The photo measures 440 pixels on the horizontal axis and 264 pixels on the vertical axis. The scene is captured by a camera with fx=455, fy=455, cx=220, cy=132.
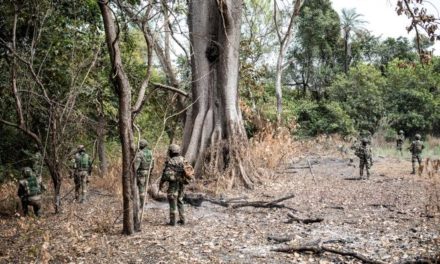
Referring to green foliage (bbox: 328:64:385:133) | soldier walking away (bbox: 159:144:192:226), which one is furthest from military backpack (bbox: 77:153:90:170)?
green foliage (bbox: 328:64:385:133)

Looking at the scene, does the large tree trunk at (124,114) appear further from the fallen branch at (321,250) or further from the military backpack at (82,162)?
the military backpack at (82,162)

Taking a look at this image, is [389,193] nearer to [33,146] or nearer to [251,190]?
[251,190]

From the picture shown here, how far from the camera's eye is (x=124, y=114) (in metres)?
6.64

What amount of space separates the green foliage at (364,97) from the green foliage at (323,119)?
33.4 inches

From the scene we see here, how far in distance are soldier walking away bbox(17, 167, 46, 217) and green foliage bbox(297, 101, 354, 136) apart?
23103 millimetres

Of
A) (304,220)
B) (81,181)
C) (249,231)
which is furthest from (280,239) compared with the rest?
(81,181)

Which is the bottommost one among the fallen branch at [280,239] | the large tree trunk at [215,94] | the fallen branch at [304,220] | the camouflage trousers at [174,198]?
the fallen branch at [280,239]

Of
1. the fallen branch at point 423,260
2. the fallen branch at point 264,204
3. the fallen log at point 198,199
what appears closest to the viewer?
the fallen branch at point 423,260

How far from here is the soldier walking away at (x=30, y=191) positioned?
975 centimetres

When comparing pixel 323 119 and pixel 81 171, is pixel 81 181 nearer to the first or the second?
→ pixel 81 171

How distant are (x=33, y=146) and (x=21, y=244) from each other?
9.07m

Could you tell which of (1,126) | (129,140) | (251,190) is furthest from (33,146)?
(129,140)

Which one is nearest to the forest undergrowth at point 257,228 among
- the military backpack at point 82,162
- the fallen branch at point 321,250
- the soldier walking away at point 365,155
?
the fallen branch at point 321,250

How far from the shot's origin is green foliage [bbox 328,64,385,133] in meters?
30.0
